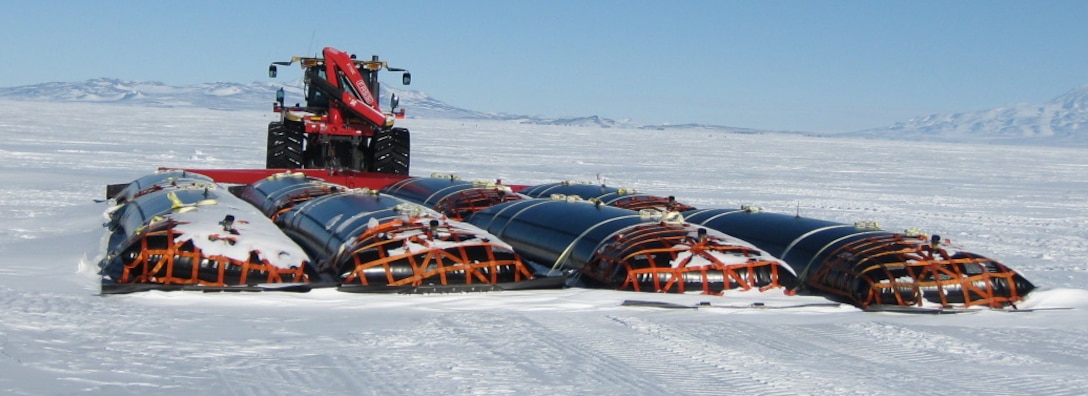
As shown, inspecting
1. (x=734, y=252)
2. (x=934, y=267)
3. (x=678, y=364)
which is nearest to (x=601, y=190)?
(x=734, y=252)

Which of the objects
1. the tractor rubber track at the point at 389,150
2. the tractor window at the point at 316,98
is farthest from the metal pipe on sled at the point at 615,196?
the tractor window at the point at 316,98

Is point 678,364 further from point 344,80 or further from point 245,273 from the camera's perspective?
point 344,80

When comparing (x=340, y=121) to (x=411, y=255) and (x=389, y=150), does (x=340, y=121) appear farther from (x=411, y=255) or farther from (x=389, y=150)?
(x=411, y=255)

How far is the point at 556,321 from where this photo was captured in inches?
283

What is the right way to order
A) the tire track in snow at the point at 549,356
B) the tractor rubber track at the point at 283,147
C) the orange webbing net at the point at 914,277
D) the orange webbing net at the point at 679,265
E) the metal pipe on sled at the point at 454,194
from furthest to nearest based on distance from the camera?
1. the tractor rubber track at the point at 283,147
2. the metal pipe on sled at the point at 454,194
3. the orange webbing net at the point at 679,265
4. the orange webbing net at the point at 914,277
5. the tire track in snow at the point at 549,356

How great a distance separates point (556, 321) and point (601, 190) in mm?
6926

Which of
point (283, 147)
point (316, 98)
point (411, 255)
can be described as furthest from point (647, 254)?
point (316, 98)

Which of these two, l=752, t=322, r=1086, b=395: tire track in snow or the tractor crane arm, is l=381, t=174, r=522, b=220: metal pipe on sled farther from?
l=752, t=322, r=1086, b=395: tire track in snow

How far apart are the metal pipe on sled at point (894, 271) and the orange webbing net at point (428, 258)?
252cm

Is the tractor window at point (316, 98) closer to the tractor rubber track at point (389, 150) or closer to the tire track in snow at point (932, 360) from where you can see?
the tractor rubber track at point (389, 150)

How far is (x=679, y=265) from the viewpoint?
876 cm

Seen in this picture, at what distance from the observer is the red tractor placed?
59.2ft

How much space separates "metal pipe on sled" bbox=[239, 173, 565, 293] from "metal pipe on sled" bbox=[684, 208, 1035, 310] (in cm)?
228

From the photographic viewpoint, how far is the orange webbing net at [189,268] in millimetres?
8062
